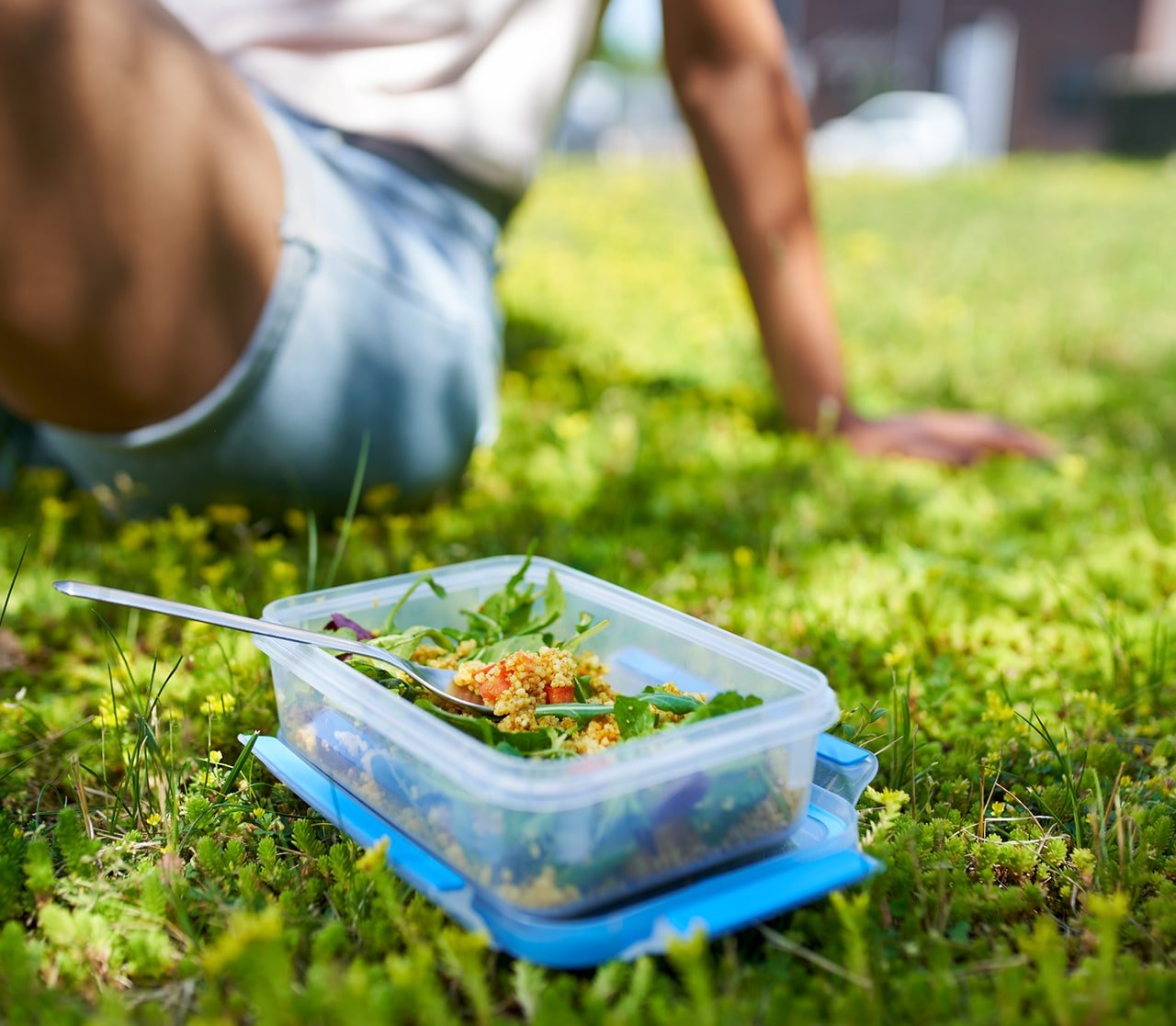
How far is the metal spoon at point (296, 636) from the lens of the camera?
1328 millimetres

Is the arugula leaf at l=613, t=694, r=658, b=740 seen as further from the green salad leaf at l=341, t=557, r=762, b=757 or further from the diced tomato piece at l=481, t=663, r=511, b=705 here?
the diced tomato piece at l=481, t=663, r=511, b=705

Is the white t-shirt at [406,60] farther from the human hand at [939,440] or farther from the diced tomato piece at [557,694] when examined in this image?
the diced tomato piece at [557,694]

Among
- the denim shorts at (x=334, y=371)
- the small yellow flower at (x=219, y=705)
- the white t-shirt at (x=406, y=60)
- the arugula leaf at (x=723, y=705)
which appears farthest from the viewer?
the white t-shirt at (x=406, y=60)

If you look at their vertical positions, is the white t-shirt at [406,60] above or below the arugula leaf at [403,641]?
above

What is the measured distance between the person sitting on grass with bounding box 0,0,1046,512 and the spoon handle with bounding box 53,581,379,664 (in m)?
0.76

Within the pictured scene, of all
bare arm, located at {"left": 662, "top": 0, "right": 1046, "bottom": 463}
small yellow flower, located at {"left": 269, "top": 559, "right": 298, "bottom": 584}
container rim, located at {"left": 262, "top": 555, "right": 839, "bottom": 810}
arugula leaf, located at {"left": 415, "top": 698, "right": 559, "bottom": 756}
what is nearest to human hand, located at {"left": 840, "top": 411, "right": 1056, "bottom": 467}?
bare arm, located at {"left": 662, "top": 0, "right": 1046, "bottom": 463}

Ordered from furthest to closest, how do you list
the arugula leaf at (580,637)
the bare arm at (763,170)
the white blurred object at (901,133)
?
the white blurred object at (901,133), the bare arm at (763,170), the arugula leaf at (580,637)

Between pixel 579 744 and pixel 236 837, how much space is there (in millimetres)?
395

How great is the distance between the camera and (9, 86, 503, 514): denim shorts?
7.22 feet

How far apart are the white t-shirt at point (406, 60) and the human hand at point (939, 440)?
105 centimetres

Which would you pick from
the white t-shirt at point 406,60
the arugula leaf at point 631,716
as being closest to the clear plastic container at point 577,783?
the arugula leaf at point 631,716

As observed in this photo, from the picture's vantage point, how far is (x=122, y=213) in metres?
Result: 1.93

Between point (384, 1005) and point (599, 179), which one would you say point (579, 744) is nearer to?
point (384, 1005)

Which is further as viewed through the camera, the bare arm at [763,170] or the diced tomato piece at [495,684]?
the bare arm at [763,170]
